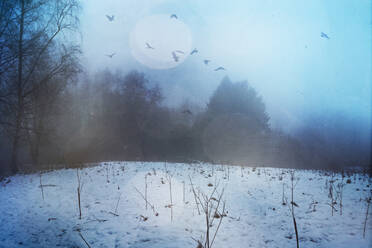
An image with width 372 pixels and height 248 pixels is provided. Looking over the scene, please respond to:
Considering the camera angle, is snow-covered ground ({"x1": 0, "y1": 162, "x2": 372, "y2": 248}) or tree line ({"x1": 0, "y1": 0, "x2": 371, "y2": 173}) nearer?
snow-covered ground ({"x1": 0, "y1": 162, "x2": 372, "y2": 248})

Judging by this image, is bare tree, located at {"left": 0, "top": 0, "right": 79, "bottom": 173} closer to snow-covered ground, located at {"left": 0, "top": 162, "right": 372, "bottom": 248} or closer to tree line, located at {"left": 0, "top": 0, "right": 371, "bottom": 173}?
tree line, located at {"left": 0, "top": 0, "right": 371, "bottom": 173}

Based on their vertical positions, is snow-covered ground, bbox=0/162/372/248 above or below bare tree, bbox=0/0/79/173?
below

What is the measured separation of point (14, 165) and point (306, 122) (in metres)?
46.2

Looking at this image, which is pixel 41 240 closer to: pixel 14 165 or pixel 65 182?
pixel 65 182

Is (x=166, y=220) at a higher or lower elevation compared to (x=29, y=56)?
lower

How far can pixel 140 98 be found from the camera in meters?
24.8

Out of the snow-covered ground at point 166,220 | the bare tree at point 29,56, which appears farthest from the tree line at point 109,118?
the snow-covered ground at point 166,220

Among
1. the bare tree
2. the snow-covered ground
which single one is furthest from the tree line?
the snow-covered ground

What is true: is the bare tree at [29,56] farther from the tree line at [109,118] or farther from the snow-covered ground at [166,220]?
the snow-covered ground at [166,220]

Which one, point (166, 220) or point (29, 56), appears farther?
point (29, 56)

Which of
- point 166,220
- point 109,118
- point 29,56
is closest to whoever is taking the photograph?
point 166,220

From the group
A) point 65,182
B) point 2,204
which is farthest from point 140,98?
point 2,204

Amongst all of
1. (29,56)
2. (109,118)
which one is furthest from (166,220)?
(109,118)

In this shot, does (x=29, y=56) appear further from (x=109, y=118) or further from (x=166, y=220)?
(x=109, y=118)
